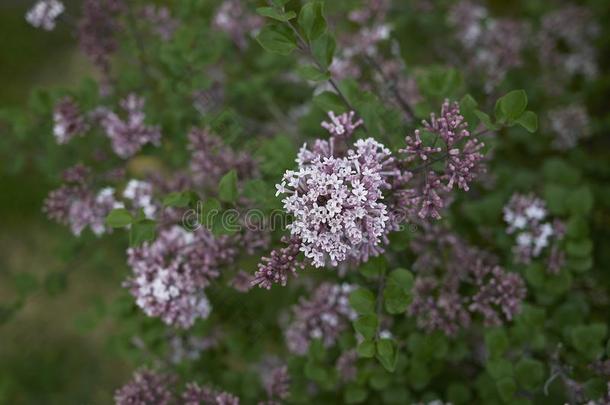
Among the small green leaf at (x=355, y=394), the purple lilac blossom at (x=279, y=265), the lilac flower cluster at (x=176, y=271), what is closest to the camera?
the purple lilac blossom at (x=279, y=265)

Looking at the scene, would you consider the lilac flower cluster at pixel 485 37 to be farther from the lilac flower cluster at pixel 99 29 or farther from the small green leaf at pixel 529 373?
the lilac flower cluster at pixel 99 29

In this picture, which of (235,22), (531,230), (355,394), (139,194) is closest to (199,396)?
(355,394)

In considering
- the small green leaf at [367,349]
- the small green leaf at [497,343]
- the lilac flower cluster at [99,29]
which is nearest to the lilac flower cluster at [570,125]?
the small green leaf at [497,343]

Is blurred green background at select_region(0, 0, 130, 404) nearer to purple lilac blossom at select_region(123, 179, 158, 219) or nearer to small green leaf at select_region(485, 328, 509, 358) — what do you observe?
purple lilac blossom at select_region(123, 179, 158, 219)

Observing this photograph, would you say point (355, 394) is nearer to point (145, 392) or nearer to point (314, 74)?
point (145, 392)

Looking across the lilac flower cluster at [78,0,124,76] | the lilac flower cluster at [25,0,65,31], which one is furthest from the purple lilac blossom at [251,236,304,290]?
the lilac flower cluster at [25,0,65,31]

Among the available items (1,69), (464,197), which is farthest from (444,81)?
(1,69)

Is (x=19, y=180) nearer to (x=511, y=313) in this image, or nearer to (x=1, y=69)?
(x=1, y=69)
